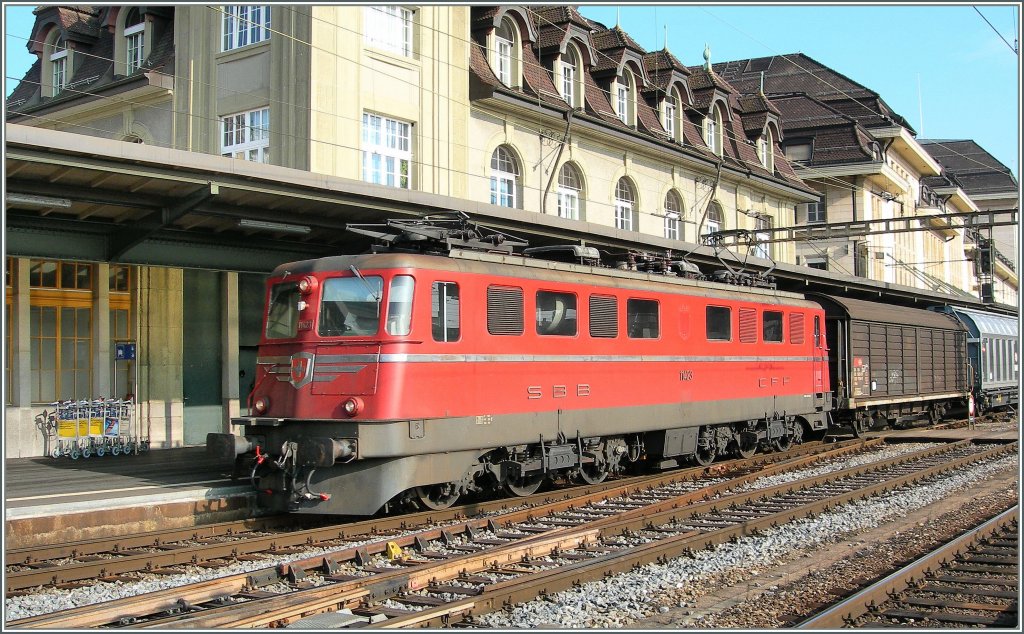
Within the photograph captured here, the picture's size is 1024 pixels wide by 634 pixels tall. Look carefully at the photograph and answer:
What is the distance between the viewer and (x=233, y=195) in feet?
44.0

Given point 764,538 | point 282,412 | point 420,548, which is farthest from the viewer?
point 282,412

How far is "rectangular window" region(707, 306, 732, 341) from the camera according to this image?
16.1 m

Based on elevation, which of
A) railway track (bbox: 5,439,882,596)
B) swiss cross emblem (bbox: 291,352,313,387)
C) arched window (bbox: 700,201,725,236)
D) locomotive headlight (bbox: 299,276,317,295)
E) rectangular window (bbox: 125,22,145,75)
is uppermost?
rectangular window (bbox: 125,22,145,75)

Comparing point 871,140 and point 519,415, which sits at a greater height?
point 871,140

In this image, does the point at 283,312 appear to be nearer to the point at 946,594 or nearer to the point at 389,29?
the point at 946,594

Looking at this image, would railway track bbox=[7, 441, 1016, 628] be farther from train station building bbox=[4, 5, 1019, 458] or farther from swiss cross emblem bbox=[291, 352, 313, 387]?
train station building bbox=[4, 5, 1019, 458]

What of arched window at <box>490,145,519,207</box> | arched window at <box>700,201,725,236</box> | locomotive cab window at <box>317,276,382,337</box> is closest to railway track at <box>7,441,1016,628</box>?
locomotive cab window at <box>317,276,382,337</box>

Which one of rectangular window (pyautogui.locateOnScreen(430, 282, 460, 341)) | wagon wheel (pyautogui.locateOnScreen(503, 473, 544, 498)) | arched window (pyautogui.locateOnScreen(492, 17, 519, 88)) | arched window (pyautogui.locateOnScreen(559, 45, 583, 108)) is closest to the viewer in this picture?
rectangular window (pyautogui.locateOnScreen(430, 282, 460, 341))

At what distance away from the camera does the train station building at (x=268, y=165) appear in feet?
45.6

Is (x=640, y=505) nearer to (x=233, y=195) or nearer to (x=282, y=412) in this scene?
(x=282, y=412)

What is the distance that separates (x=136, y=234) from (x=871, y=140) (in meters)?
42.1

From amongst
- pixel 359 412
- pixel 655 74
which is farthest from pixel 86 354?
pixel 655 74

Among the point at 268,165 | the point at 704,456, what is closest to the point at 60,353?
the point at 268,165

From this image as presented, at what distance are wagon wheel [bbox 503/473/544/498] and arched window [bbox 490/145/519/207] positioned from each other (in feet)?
41.7
